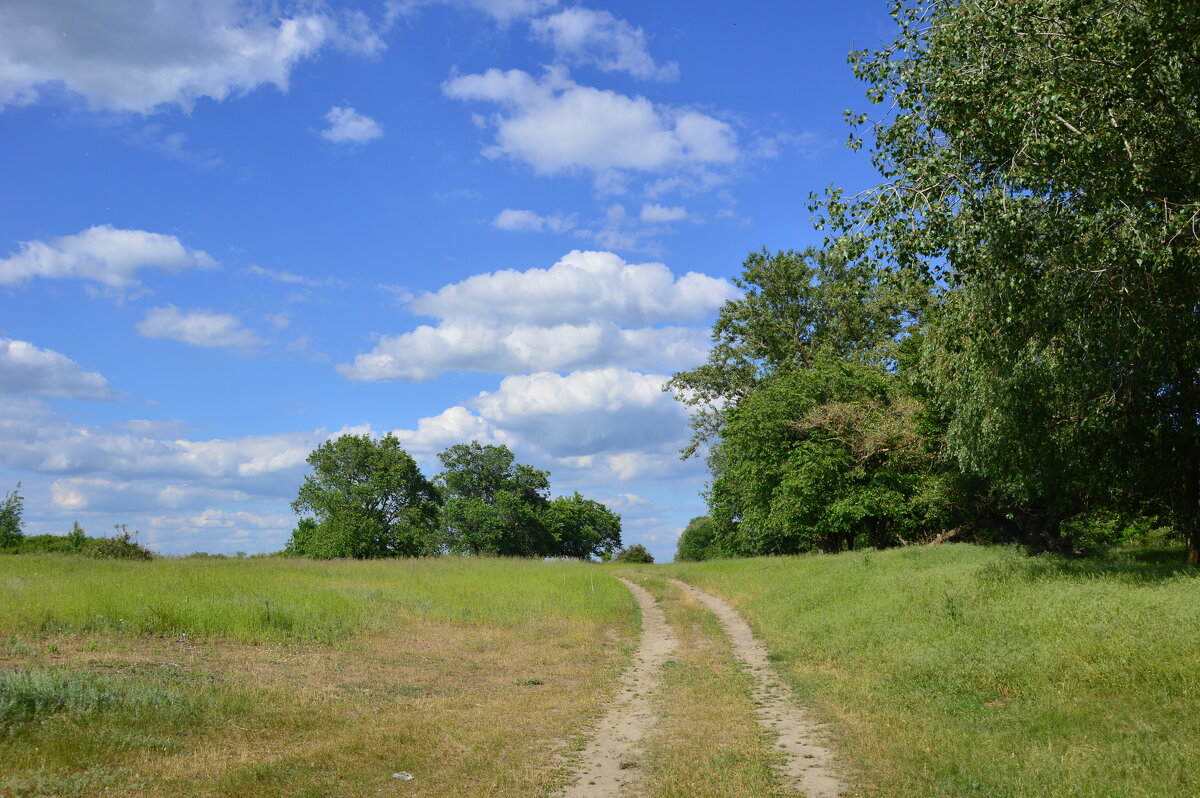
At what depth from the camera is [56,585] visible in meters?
18.8

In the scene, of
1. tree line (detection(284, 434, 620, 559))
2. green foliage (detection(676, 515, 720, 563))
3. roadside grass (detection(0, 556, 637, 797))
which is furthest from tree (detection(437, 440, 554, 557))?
roadside grass (detection(0, 556, 637, 797))

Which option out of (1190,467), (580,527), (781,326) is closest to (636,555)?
(580,527)

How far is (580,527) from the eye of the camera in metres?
96.3

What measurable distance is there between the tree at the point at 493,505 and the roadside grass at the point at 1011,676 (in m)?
60.6

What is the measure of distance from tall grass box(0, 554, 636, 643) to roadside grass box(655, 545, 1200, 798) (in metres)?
8.32

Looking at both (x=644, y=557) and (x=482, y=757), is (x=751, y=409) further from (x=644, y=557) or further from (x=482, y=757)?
(x=644, y=557)

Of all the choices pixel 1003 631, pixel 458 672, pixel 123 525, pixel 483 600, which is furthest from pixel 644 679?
pixel 123 525

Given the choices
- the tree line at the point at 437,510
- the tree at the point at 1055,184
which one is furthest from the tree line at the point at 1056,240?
the tree line at the point at 437,510

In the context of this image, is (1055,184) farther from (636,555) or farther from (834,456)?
(636,555)

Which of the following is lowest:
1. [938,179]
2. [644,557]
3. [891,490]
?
[644,557]

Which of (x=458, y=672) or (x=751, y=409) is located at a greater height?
(x=751, y=409)

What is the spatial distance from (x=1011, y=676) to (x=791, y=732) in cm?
454

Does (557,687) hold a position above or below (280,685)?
below

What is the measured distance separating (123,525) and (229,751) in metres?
30.6
